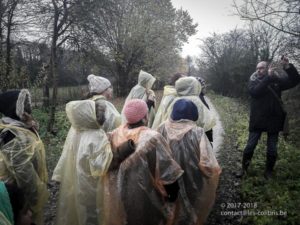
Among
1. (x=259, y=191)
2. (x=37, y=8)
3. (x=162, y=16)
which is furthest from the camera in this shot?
(x=162, y=16)

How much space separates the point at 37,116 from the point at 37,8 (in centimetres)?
429

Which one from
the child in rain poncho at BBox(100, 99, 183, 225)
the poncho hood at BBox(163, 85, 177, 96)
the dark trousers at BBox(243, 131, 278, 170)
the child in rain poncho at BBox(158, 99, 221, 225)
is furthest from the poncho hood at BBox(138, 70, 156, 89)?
the child in rain poncho at BBox(100, 99, 183, 225)

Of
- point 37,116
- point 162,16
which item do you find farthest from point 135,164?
point 162,16

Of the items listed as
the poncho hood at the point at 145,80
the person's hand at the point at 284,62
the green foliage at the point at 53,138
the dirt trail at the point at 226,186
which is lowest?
the green foliage at the point at 53,138

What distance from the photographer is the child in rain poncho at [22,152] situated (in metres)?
3.12

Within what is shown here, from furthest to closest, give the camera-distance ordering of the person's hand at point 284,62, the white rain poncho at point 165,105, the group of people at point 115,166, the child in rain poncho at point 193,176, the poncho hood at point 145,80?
the poncho hood at point 145,80 → the white rain poncho at point 165,105 → the person's hand at point 284,62 → the child in rain poncho at point 193,176 → the group of people at point 115,166

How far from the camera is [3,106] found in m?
3.40

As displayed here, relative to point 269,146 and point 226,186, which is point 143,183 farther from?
point 269,146

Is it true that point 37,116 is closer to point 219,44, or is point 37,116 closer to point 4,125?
point 4,125

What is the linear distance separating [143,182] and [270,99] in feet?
9.67

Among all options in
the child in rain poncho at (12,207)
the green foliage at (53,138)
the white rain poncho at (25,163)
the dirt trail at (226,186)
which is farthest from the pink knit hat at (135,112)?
the green foliage at (53,138)

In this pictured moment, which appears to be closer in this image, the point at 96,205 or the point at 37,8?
the point at 96,205

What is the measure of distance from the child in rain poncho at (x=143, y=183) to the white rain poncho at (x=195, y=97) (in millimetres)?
2111

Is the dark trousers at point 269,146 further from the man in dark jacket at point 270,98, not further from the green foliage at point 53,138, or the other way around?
the green foliage at point 53,138
